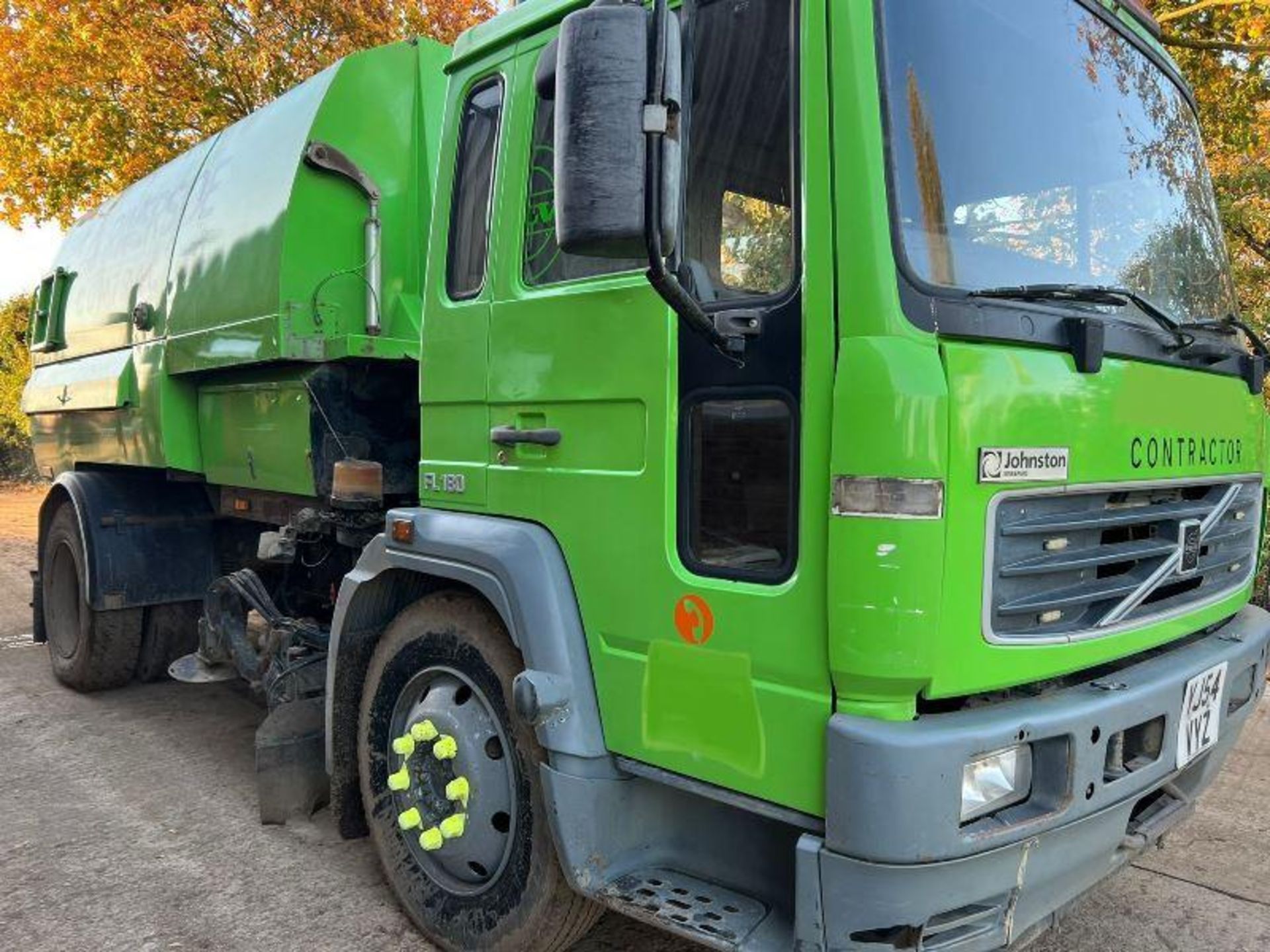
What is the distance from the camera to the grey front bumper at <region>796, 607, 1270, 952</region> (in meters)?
1.86

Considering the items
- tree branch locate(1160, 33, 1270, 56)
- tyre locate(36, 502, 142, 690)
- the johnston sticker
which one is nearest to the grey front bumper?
the johnston sticker

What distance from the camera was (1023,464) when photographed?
199 cm

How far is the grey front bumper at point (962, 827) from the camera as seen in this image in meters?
1.86

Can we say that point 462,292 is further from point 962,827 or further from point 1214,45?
point 1214,45

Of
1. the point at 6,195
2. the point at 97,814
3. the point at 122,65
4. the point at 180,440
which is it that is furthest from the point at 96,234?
the point at 6,195

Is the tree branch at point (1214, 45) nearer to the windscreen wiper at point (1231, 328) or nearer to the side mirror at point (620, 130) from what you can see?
the windscreen wiper at point (1231, 328)

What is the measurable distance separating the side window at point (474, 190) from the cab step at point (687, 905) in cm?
168

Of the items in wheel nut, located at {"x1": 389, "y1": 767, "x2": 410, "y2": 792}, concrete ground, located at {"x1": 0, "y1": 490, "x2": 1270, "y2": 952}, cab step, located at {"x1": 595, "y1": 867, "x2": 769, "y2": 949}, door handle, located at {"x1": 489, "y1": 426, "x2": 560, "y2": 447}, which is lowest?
concrete ground, located at {"x1": 0, "y1": 490, "x2": 1270, "y2": 952}

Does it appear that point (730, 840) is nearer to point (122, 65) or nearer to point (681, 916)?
point (681, 916)

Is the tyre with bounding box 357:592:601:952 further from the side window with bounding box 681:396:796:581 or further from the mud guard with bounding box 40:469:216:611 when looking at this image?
the mud guard with bounding box 40:469:216:611

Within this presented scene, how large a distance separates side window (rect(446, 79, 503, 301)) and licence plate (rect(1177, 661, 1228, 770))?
2.16m

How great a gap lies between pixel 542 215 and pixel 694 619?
1204 millimetres

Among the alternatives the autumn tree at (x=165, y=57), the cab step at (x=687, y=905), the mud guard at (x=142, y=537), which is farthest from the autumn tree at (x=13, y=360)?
the cab step at (x=687, y=905)

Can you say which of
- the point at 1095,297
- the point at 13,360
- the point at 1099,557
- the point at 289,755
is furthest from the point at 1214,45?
the point at 13,360
